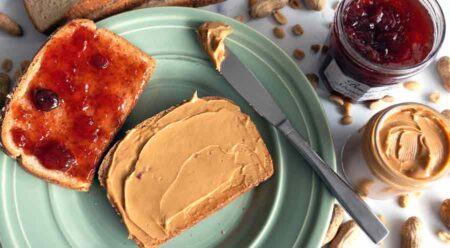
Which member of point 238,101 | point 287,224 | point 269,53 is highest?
point 269,53

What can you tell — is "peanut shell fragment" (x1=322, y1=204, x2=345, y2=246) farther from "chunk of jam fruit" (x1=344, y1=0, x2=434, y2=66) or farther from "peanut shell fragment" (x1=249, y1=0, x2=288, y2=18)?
"peanut shell fragment" (x1=249, y1=0, x2=288, y2=18)

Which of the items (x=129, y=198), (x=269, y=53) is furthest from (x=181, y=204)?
(x=269, y=53)

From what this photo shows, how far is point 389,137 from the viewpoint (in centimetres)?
195

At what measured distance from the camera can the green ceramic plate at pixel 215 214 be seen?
2.01 m

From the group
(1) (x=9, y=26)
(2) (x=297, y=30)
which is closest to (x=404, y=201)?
(2) (x=297, y=30)

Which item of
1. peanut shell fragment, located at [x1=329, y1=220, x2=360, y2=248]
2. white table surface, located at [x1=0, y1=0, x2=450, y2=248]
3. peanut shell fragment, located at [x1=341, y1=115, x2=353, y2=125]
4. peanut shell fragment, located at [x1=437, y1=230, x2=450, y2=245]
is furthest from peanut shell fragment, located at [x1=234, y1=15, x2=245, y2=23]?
peanut shell fragment, located at [x1=437, y1=230, x2=450, y2=245]

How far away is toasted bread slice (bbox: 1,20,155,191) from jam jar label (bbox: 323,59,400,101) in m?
0.85

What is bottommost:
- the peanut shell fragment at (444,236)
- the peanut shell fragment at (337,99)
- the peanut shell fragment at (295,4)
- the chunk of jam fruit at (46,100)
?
the peanut shell fragment at (444,236)

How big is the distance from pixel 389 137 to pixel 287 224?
0.53 metres

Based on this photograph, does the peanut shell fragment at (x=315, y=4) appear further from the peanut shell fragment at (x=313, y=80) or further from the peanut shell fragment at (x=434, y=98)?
the peanut shell fragment at (x=434, y=98)

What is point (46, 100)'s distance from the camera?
199cm

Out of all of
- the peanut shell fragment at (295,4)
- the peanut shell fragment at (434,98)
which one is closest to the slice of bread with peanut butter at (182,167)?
the peanut shell fragment at (295,4)

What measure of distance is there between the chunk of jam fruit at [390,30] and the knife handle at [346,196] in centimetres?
44

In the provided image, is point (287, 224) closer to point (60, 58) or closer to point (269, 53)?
point (269, 53)
